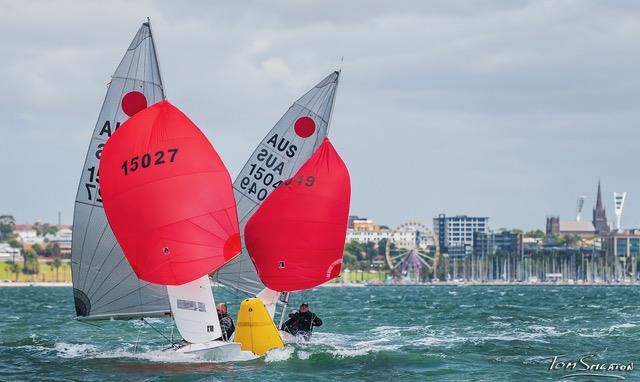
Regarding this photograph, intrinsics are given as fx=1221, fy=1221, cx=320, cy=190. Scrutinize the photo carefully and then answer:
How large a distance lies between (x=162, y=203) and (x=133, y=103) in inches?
158

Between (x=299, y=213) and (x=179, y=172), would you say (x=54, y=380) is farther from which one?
(x=299, y=213)

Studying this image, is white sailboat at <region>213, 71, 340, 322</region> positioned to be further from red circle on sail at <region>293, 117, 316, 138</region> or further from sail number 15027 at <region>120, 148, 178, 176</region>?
sail number 15027 at <region>120, 148, 178, 176</region>

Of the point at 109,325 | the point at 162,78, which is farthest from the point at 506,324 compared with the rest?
the point at 162,78

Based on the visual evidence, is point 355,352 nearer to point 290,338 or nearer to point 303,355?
point 290,338

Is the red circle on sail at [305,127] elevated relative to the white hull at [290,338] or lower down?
elevated

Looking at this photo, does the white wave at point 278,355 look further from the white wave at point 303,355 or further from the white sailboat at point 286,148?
the white sailboat at point 286,148

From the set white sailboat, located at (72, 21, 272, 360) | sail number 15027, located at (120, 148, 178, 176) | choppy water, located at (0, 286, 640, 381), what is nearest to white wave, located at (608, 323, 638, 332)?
choppy water, located at (0, 286, 640, 381)

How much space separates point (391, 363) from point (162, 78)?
10.2 meters

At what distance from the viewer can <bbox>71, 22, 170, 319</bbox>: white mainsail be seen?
1323 inches

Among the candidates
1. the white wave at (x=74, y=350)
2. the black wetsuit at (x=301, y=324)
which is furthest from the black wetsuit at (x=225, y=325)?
the white wave at (x=74, y=350)

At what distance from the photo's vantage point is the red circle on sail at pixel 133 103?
33719 mm
